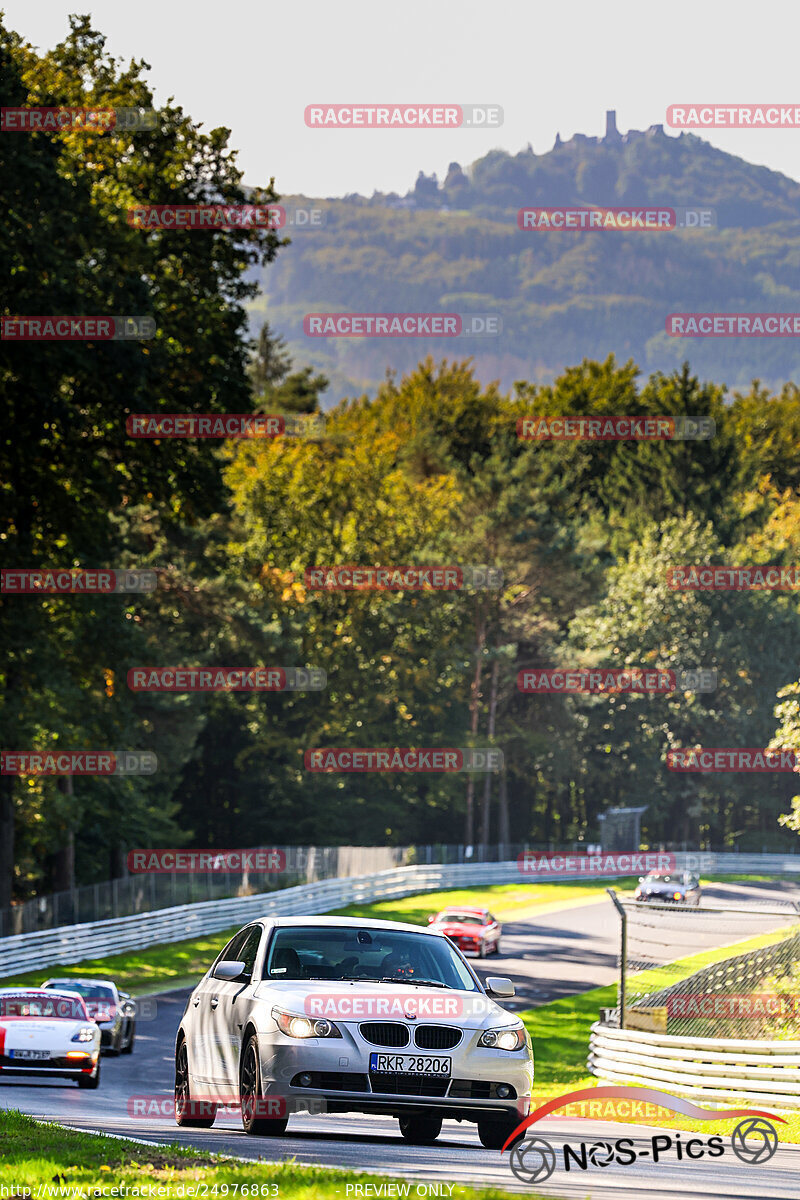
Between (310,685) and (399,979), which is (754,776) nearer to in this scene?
(310,685)

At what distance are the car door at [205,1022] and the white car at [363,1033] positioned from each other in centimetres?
8

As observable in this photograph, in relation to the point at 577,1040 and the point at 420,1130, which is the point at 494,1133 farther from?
the point at 577,1040

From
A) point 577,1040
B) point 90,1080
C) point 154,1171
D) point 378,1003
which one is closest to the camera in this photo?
point 154,1171

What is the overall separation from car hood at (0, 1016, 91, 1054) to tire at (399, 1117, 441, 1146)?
812 centimetres

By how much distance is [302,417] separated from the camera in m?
79.8

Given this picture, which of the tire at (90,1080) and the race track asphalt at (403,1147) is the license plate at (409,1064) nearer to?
the race track asphalt at (403,1147)

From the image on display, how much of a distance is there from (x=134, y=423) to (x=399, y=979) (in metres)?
22.2

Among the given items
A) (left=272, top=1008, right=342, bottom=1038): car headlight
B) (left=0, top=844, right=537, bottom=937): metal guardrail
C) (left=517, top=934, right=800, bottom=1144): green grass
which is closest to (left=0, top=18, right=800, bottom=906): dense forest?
(left=0, top=844, right=537, bottom=937): metal guardrail

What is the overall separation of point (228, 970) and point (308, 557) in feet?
212

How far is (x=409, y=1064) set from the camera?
9117 millimetres

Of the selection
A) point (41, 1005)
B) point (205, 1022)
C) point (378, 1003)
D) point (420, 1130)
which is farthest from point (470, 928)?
point (378, 1003)

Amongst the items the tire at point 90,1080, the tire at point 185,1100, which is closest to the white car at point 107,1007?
the tire at point 90,1080

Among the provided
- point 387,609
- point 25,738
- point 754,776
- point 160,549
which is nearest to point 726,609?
point 754,776

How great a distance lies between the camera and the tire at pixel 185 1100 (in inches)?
446
